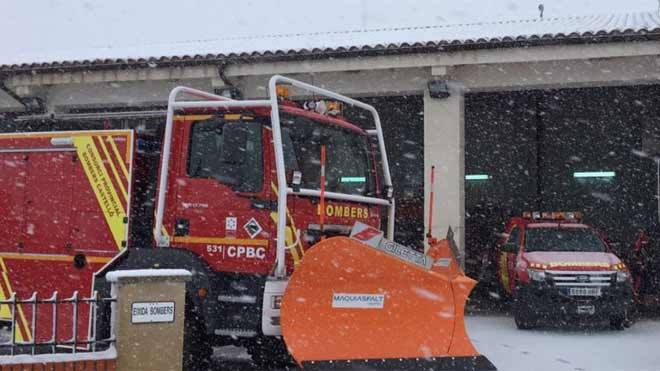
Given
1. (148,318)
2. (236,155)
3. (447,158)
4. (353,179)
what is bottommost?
(148,318)

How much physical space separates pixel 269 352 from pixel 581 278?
584cm

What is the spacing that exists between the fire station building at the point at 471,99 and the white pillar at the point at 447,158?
0.02m

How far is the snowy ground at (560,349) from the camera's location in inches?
367

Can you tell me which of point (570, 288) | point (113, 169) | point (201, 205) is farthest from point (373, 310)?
point (570, 288)

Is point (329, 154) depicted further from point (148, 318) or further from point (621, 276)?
point (621, 276)

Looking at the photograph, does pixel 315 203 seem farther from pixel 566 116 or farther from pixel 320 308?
pixel 566 116

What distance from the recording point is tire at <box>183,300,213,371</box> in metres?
7.86

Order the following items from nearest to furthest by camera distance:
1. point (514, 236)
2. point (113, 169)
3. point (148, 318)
Answer: point (148, 318), point (113, 169), point (514, 236)

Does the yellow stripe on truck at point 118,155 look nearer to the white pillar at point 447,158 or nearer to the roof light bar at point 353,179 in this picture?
the roof light bar at point 353,179

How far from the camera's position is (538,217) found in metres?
14.1

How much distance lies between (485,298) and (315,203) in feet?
34.9

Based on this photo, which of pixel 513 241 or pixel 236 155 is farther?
pixel 513 241

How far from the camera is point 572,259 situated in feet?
41.1

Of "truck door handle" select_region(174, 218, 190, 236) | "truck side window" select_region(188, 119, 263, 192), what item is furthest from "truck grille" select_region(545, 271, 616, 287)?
"truck door handle" select_region(174, 218, 190, 236)
